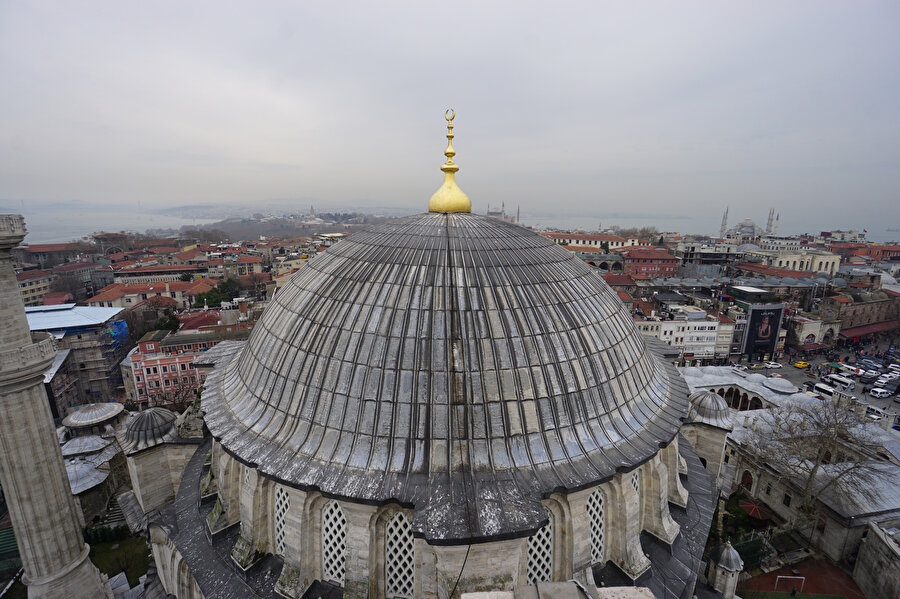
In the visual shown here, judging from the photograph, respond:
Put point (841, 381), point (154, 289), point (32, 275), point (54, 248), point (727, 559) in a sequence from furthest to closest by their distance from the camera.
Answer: point (54, 248), point (32, 275), point (154, 289), point (841, 381), point (727, 559)

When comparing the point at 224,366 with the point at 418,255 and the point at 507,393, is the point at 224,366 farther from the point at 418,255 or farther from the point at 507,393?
the point at 507,393

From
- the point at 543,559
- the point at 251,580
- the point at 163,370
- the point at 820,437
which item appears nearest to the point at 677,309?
the point at 820,437

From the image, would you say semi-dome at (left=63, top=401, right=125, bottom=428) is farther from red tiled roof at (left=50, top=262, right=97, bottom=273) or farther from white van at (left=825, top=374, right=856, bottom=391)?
white van at (left=825, top=374, right=856, bottom=391)

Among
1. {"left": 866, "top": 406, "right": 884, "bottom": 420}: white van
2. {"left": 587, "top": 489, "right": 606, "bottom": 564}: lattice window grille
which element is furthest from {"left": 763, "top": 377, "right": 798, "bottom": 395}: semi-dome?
{"left": 587, "top": 489, "right": 606, "bottom": 564}: lattice window grille

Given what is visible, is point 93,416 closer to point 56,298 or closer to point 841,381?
point 56,298

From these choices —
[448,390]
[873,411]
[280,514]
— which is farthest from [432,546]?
[873,411]

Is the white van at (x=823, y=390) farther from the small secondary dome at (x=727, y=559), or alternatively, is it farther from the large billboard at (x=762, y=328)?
the small secondary dome at (x=727, y=559)
